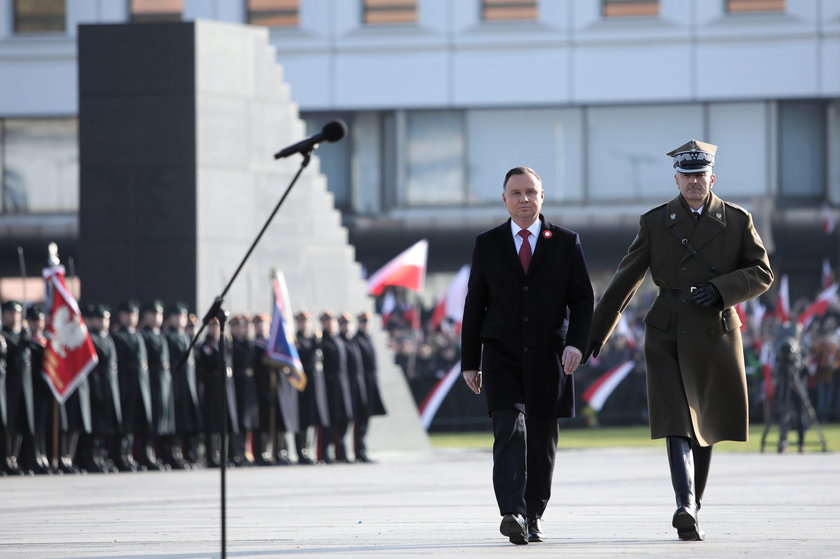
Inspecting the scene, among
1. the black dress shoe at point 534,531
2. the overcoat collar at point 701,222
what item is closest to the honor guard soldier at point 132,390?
the black dress shoe at point 534,531

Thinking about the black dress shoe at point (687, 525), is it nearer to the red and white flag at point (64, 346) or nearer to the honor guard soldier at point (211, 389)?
the red and white flag at point (64, 346)

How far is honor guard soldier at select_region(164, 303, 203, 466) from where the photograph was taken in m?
19.6

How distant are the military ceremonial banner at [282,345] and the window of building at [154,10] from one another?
21765 mm

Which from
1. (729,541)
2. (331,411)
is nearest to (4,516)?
(729,541)

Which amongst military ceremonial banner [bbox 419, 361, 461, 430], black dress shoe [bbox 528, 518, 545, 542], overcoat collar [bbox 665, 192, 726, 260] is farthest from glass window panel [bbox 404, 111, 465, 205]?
black dress shoe [bbox 528, 518, 545, 542]

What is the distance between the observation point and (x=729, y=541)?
29.5 ft

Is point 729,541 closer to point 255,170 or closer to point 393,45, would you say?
point 255,170

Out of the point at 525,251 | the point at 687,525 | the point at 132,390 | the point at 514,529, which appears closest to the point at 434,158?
the point at 132,390

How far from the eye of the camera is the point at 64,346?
18.5 meters

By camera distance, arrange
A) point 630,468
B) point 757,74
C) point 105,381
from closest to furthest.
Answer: point 630,468 → point 105,381 → point 757,74

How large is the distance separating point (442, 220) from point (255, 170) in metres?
19.1

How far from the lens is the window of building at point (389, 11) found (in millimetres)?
40875

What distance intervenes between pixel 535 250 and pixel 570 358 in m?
0.62

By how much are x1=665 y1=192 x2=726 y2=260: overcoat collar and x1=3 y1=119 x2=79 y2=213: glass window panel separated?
110 ft
